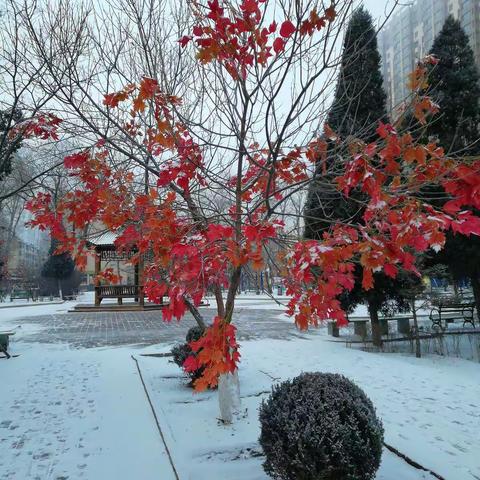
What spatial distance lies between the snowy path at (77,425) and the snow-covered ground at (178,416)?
0.01 meters

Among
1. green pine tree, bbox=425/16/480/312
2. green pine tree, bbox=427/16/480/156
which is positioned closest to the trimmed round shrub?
green pine tree, bbox=425/16/480/312

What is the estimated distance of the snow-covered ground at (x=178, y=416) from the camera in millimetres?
4180

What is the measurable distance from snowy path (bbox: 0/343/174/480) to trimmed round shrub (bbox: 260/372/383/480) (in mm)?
1184

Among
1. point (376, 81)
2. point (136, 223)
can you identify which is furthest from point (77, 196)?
point (376, 81)

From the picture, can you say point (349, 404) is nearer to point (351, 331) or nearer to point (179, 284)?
point (179, 284)

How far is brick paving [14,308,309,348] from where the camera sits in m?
12.8

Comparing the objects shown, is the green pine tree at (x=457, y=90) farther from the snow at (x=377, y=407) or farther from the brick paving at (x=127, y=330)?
the brick paving at (x=127, y=330)

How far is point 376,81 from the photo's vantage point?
11773 mm

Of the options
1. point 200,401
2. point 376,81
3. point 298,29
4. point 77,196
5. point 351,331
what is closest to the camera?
point 298,29

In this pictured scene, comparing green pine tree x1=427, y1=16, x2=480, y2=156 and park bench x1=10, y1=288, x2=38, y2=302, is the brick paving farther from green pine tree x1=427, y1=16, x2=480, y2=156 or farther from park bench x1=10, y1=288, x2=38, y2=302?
park bench x1=10, y1=288, x2=38, y2=302

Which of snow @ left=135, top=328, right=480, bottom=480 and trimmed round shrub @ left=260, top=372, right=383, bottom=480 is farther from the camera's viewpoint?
snow @ left=135, top=328, right=480, bottom=480

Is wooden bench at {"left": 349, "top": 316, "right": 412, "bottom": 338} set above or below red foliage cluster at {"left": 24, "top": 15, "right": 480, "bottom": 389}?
below

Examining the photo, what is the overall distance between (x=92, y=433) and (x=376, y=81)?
1070 centimetres

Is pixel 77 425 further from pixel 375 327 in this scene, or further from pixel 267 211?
pixel 375 327
